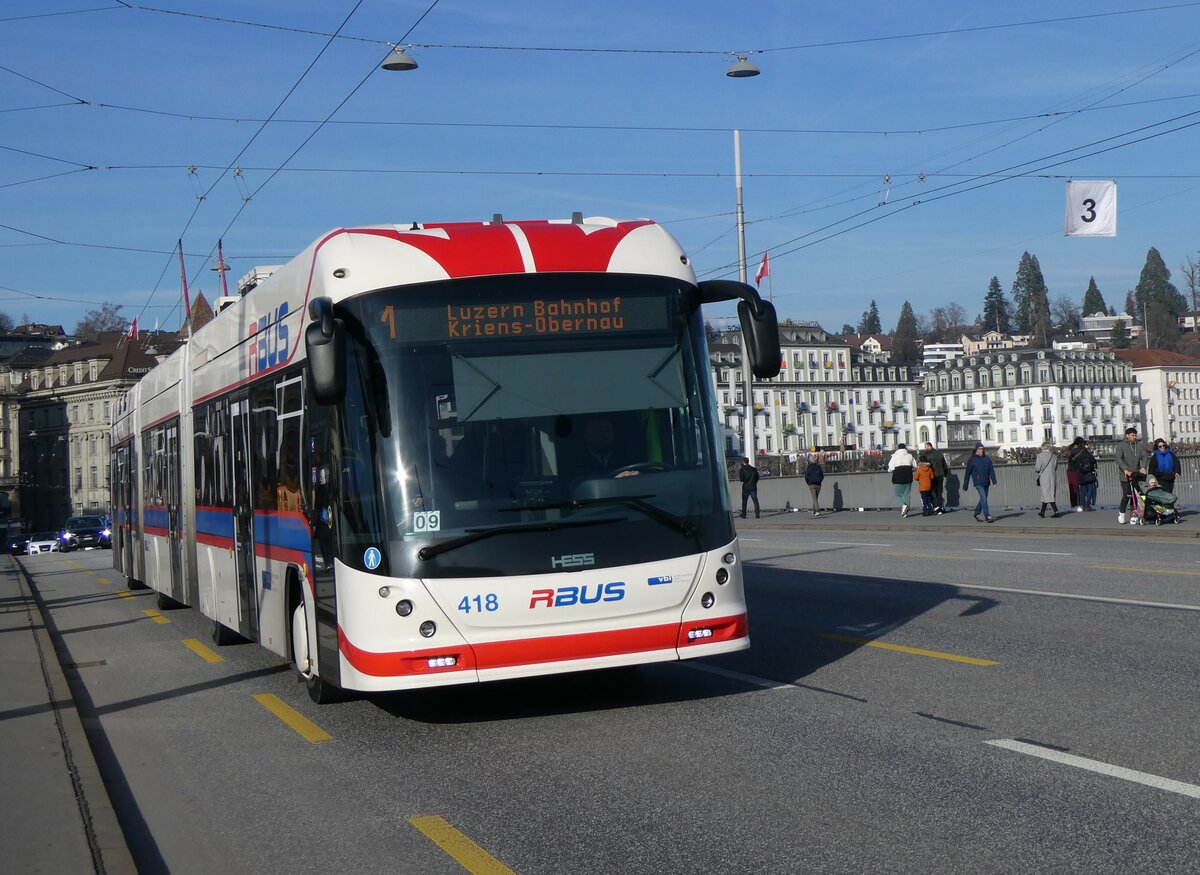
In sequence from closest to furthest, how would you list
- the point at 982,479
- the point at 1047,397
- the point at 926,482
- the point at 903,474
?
the point at 982,479, the point at 926,482, the point at 903,474, the point at 1047,397

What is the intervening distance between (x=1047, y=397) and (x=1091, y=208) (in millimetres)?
115015

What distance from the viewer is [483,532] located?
8.95 meters

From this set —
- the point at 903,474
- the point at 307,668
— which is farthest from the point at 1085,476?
the point at 307,668

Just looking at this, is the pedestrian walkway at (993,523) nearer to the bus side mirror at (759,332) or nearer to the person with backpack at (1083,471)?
the person with backpack at (1083,471)

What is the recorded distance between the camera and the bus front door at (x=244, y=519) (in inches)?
491

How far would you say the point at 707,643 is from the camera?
9.41 m

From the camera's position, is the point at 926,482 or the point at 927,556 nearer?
the point at 927,556

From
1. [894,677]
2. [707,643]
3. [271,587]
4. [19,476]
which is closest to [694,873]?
[707,643]

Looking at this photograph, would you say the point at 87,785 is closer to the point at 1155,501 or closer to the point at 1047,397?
the point at 1155,501

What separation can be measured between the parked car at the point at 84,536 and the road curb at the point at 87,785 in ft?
171

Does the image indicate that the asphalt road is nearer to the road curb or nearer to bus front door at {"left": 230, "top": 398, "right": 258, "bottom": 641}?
the road curb

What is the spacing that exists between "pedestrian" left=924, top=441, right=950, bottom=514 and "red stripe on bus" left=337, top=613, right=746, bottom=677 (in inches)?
1082

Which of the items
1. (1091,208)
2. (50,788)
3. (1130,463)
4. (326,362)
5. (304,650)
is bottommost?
(50,788)

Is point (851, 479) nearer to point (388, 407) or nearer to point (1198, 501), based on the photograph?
point (1198, 501)
